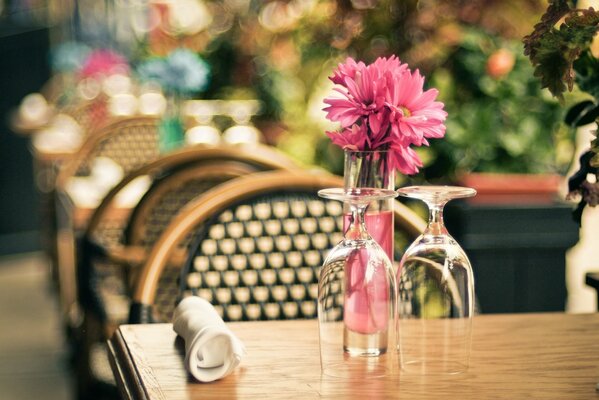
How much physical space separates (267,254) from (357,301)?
2.44 ft

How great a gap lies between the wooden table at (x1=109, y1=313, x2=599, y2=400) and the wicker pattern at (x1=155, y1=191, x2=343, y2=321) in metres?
0.36

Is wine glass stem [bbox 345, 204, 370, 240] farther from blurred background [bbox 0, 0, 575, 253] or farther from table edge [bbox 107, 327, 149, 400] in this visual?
blurred background [bbox 0, 0, 575, 253]

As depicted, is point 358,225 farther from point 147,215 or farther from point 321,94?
point 321,94

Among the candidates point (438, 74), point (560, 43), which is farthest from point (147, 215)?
point (438, 74)

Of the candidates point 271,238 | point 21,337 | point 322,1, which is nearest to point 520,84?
point 322,1

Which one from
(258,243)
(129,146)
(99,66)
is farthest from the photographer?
(99,66)

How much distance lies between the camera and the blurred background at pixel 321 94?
13.1 feet

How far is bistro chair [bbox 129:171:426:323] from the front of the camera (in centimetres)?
204

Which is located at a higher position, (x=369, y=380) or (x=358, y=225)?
(x=358, y=225)

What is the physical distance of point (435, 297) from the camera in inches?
53.7

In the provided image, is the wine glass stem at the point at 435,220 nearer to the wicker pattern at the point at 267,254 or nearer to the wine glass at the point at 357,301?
the wine glass at the point at 357,301

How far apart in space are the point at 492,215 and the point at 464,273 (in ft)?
7.83

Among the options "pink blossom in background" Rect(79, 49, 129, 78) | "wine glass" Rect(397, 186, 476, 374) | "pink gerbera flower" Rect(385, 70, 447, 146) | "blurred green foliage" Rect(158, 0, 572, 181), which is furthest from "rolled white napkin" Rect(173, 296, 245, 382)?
"pink blossom in background" Rect(79, 49, 129, 78)

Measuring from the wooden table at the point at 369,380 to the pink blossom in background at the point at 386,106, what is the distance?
0.96ft
